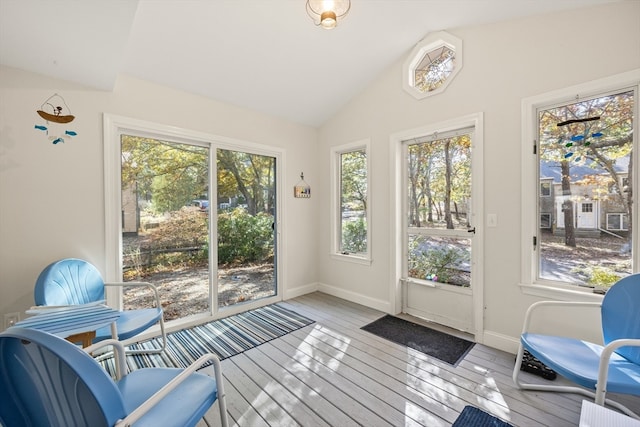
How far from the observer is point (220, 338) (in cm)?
271

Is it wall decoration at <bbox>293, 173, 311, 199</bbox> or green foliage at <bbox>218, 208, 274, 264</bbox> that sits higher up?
wall decoration at <bbox>293, 173, 311, 199</bbox>

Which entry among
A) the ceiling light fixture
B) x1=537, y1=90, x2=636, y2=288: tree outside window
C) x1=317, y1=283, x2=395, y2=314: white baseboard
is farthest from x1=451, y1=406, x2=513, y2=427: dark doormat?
the ceiling light fixture

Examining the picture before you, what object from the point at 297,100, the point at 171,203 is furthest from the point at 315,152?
the point at 171,203

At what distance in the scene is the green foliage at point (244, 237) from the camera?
3.28 meters

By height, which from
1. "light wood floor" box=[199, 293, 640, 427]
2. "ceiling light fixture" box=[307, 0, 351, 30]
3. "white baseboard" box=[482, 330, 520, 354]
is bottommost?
"light wood floor" box=[199, 293, 640, 427]

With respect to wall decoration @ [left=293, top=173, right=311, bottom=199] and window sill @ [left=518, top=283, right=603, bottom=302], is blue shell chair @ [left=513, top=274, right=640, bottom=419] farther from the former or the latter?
wall decoration @ [left=293, top=173, right=311, bottom=199]

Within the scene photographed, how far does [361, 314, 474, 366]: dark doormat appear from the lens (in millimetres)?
2404

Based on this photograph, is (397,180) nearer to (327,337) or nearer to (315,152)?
(315,152)

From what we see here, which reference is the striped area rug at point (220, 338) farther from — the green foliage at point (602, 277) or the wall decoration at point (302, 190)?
the green foliage at point (602, 277)

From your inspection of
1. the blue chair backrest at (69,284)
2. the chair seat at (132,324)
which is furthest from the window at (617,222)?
the blue chair backrest at (69,284)

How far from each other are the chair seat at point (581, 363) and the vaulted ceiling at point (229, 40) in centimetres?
244

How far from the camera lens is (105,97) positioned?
2.45 meters

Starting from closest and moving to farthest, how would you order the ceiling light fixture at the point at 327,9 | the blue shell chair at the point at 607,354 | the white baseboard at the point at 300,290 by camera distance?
the blue shell chair at the point at 607,354, the ceiling light fixture at the point at 327,9, the white baseboard at the point at 300,290

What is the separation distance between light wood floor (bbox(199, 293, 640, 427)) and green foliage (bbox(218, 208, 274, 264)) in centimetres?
123
